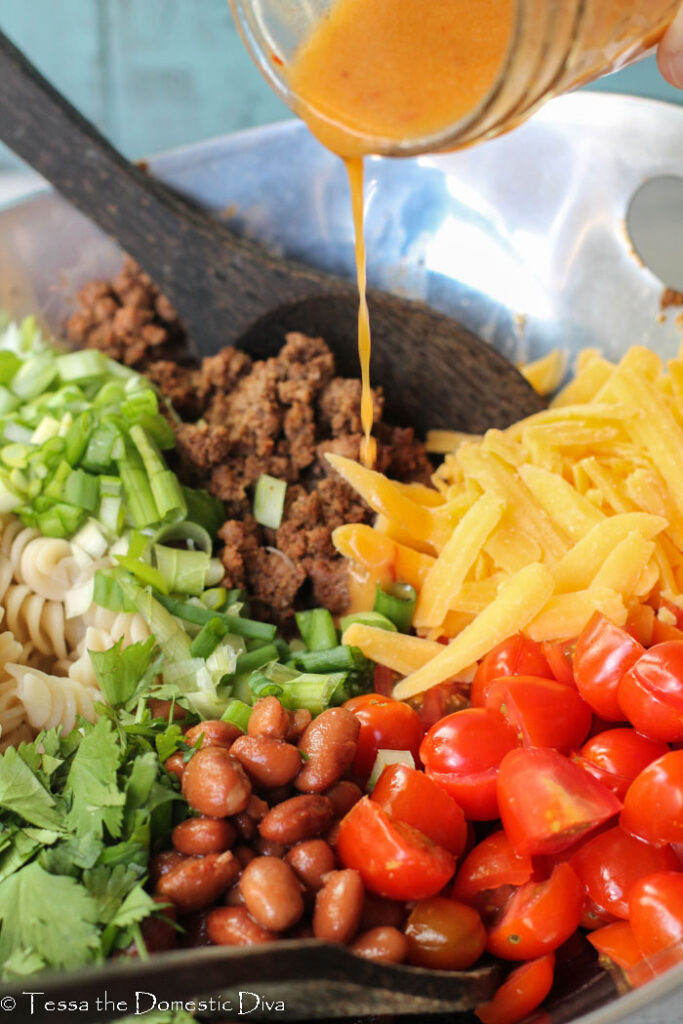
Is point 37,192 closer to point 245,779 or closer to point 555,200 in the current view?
point 555,200

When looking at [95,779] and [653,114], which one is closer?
[95,779]

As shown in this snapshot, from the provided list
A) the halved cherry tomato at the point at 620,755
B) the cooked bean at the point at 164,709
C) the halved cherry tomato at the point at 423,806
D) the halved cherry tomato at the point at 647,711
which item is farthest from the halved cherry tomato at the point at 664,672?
the cooked bean at the point at 164,709

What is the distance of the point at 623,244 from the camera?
3104 mm

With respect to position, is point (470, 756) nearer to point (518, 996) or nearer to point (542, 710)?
point (542, 710)

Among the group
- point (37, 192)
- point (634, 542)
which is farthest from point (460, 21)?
point (37, 192)

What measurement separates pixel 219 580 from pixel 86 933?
1.14 metres

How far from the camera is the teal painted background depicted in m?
4.96

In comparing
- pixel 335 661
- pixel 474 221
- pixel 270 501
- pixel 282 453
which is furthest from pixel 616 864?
pixel 474 221

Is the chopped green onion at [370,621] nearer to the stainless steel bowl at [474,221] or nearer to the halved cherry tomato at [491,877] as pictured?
the halved cherry tomato at [491,877]

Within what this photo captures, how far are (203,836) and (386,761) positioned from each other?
1.56 feet

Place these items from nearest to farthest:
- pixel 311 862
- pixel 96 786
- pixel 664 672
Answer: pixel 311 862, pixel 96 786, pixel 664 672

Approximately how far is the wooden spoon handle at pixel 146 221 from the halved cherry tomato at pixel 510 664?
1.36m

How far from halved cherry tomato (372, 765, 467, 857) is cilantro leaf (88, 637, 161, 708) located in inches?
25.8

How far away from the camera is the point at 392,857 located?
1573 mm
